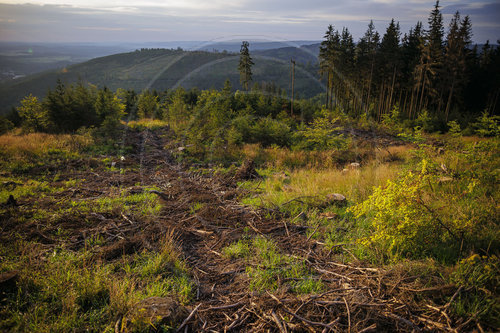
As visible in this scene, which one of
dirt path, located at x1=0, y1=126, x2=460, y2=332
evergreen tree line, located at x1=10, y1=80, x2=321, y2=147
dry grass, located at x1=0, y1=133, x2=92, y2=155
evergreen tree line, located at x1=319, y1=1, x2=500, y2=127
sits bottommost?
dry grass, located at x1=0, y1=133, x2=92, y2=155

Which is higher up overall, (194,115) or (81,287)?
(194,115)

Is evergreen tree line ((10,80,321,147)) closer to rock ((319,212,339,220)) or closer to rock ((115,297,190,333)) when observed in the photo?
rock ((319,212,339,220))

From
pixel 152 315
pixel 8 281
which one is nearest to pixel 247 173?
pixel 152 315

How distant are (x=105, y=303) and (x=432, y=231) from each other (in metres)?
5.62

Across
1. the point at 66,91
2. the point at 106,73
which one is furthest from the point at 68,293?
the point at 106,73

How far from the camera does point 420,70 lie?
3356 centimetres

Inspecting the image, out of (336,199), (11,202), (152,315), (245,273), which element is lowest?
(11,202)

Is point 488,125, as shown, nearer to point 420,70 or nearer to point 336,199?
point 336,199

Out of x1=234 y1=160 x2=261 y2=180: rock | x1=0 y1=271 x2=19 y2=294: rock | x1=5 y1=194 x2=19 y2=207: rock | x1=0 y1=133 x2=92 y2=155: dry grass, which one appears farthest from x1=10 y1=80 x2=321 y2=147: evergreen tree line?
x1=0 y1=271 x2=19 y2=294: rock

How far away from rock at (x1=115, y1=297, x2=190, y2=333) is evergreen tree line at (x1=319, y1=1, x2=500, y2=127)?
3925cm

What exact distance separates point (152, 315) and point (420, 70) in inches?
1697

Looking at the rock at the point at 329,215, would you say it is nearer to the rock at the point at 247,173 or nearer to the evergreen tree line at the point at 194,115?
the rock at the point at 247,173

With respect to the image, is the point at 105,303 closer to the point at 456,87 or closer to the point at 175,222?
the point at 175,222

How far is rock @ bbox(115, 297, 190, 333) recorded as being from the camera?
2.74m
